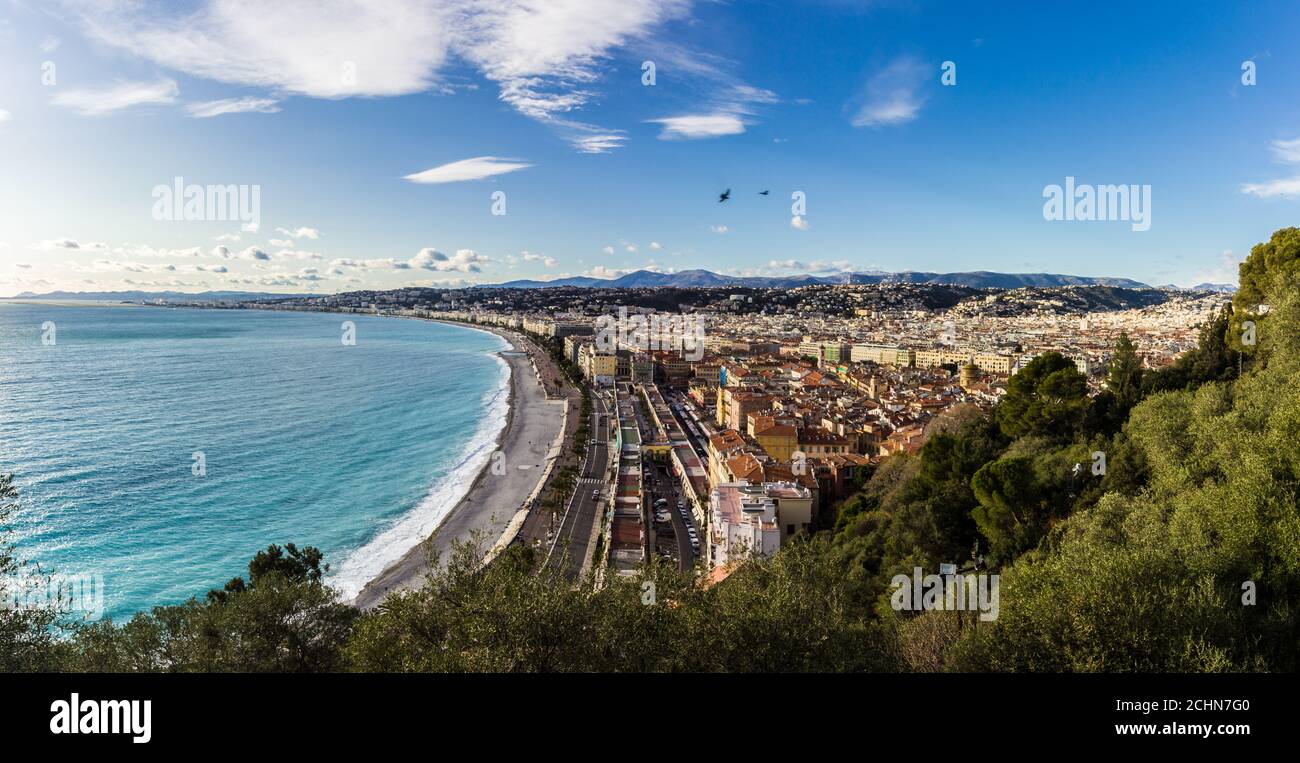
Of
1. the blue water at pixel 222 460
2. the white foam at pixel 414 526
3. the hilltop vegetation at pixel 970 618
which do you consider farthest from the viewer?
the blue water at pixel 222 460

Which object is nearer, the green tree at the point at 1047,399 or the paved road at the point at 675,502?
the green tree at the point at 1047,399

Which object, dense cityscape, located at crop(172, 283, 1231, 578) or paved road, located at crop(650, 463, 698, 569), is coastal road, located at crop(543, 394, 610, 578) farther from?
paved road, located at crop(650, 463, 698, 569)

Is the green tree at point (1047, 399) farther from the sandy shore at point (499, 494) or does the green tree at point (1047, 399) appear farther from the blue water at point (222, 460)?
the blue water at point (222, 460)

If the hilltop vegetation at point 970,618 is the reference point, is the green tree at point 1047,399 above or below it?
above

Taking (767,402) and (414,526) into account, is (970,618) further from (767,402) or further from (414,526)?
(767,402)

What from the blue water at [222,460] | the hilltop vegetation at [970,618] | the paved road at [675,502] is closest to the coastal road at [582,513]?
the paved road at [675,502]

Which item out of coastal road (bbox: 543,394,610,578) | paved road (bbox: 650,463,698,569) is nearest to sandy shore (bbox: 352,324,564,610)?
coastal road (bbox: 543,394,610,578)

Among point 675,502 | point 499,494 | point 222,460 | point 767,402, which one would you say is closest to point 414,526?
point 499,494
